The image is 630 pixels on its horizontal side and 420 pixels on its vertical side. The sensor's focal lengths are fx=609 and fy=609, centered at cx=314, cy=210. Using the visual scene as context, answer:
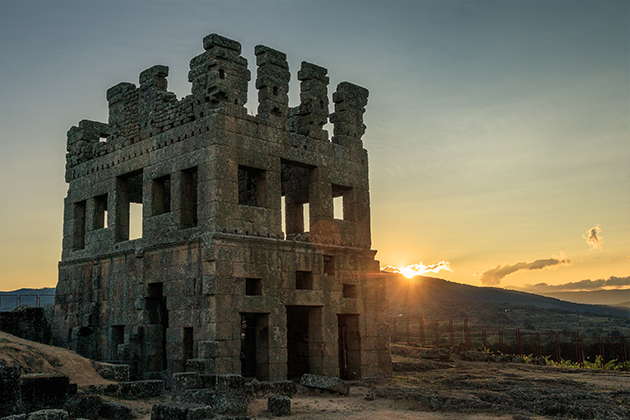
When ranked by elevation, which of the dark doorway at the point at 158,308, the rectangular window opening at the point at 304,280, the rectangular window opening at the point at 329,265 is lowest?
the dark doorway at the point at 158,308

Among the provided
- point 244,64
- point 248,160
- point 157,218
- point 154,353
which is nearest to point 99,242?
point 157,218

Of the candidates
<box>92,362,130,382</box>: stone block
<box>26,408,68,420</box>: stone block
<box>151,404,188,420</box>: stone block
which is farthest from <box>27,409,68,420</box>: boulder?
Answer: <box>92,362,130,382</box>: stone block

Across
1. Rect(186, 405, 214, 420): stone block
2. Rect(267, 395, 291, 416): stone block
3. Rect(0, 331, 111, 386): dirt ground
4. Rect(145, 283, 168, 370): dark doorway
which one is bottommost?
Rect(267, 395, 291, 416): stone block

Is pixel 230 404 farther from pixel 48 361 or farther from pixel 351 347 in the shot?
pixel 351 347

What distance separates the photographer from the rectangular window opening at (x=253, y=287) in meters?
15.1

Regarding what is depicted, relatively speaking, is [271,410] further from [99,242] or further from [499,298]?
[499,298]

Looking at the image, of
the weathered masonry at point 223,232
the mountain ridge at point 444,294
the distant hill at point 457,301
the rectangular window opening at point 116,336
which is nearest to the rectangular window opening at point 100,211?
the weathered masonry at point 223,232

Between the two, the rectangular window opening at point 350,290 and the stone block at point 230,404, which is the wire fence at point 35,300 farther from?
the stone block at point 230,404

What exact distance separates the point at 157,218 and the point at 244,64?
15.2 feet

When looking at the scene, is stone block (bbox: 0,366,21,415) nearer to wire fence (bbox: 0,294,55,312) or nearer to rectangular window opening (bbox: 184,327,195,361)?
rectangular window opening (bbox: 184,327,195,361)

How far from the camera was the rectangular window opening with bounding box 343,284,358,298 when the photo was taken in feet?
58.1

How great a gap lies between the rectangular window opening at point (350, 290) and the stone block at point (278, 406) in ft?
20.8

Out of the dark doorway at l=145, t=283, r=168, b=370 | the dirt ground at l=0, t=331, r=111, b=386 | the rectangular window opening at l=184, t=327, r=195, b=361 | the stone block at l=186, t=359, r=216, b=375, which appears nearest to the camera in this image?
the dirt ground at l=0, t=331, r=111, b=386

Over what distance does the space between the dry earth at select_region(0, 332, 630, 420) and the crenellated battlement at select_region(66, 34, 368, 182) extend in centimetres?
665
